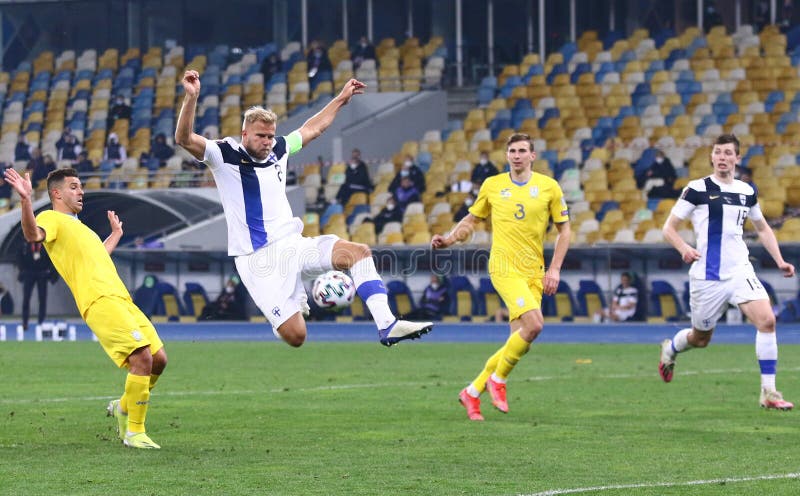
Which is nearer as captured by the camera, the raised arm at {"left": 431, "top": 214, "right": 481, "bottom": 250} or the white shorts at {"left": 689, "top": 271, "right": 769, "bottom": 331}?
the raised arm at {"left": 431, "top": 214, "right": 481, "bottom": 250}

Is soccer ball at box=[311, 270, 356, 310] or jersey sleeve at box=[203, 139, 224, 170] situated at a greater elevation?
jersey sleeve at box=[203, 139, 224, 170]

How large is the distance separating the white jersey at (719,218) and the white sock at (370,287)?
13.8 feet

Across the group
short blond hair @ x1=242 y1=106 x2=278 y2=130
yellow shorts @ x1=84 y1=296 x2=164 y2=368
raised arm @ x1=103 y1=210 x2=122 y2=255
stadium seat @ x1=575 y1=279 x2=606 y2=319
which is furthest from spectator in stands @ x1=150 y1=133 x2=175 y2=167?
short blond hair @ x1=242 y1=106 x2=278 y2=130

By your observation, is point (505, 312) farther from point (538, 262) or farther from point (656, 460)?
point (656, 460)

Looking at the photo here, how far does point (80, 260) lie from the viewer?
397 inches

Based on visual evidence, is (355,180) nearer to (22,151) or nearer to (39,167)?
(39,167)

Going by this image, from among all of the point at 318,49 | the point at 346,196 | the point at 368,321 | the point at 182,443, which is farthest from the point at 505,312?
the point at 182,443

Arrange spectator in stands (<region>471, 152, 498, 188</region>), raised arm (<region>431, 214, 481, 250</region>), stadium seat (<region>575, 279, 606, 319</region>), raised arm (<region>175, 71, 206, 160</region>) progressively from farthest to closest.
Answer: spectator in stands (<region>471, 152, 498, 188</region>) < stadium seat (<region>575, 279, 606, 319</region>) < raised arm (<region>431, 214, 481, 250</region>) < raised arm (<region>175, 71, 206, 160</region>)

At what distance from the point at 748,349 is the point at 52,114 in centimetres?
2406

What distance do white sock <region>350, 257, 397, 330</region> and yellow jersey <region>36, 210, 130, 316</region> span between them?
167 centimetres

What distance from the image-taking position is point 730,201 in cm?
1273

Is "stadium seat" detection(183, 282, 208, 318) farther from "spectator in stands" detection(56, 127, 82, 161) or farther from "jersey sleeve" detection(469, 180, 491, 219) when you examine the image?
"jersey sleeve" detection(469, 180, 491, 219)

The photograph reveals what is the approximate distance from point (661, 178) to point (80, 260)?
794 inches

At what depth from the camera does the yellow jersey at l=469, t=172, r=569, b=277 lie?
12227 millimetres
